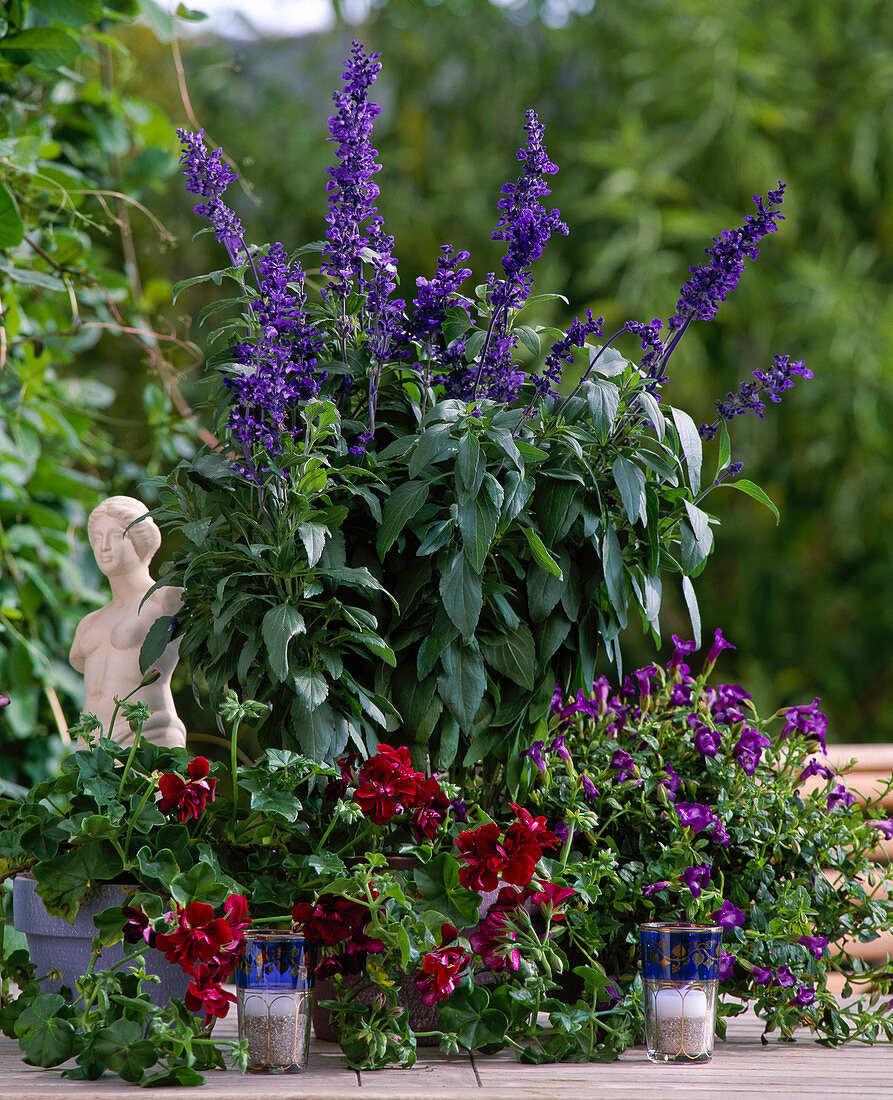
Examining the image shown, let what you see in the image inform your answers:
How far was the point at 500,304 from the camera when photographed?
758mm

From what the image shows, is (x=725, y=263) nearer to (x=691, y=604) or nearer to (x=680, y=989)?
(x=691, y=604)

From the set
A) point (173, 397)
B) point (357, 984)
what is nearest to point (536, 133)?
point (357, 984)

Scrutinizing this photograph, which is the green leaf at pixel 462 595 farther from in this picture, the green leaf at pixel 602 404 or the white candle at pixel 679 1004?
the white candle at pixel 679 1004

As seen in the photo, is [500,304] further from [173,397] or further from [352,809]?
[173,397]

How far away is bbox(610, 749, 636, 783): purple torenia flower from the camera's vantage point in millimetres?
816

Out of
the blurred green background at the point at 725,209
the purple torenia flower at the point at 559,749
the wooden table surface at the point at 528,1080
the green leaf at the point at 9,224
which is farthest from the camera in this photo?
the blurred green background at the point at 725,209

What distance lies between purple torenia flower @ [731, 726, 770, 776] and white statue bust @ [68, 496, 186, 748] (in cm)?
44

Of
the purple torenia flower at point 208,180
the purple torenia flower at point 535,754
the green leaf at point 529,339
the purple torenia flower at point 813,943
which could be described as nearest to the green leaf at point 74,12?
the purple torenia flower at point 208,180

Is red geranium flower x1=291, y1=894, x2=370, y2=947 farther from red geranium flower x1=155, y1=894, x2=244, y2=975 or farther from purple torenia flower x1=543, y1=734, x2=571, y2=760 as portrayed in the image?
purple torenia flower x1=543, y1=734, x2=571, y2=760

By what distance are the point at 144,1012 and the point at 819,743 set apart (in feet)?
1.80

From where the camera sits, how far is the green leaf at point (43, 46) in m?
1.15

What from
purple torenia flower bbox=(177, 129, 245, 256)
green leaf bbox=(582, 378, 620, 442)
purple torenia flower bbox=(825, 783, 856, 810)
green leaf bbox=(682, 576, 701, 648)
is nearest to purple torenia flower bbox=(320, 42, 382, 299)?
purple torenia flower bbox=(177, 129, 245, 256)

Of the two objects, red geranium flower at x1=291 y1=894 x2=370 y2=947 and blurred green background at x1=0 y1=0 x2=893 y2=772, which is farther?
blurred green background at x1=0 y1=0 x2=893 y2=772

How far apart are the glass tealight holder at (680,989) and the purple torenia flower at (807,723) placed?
0.73 ft
